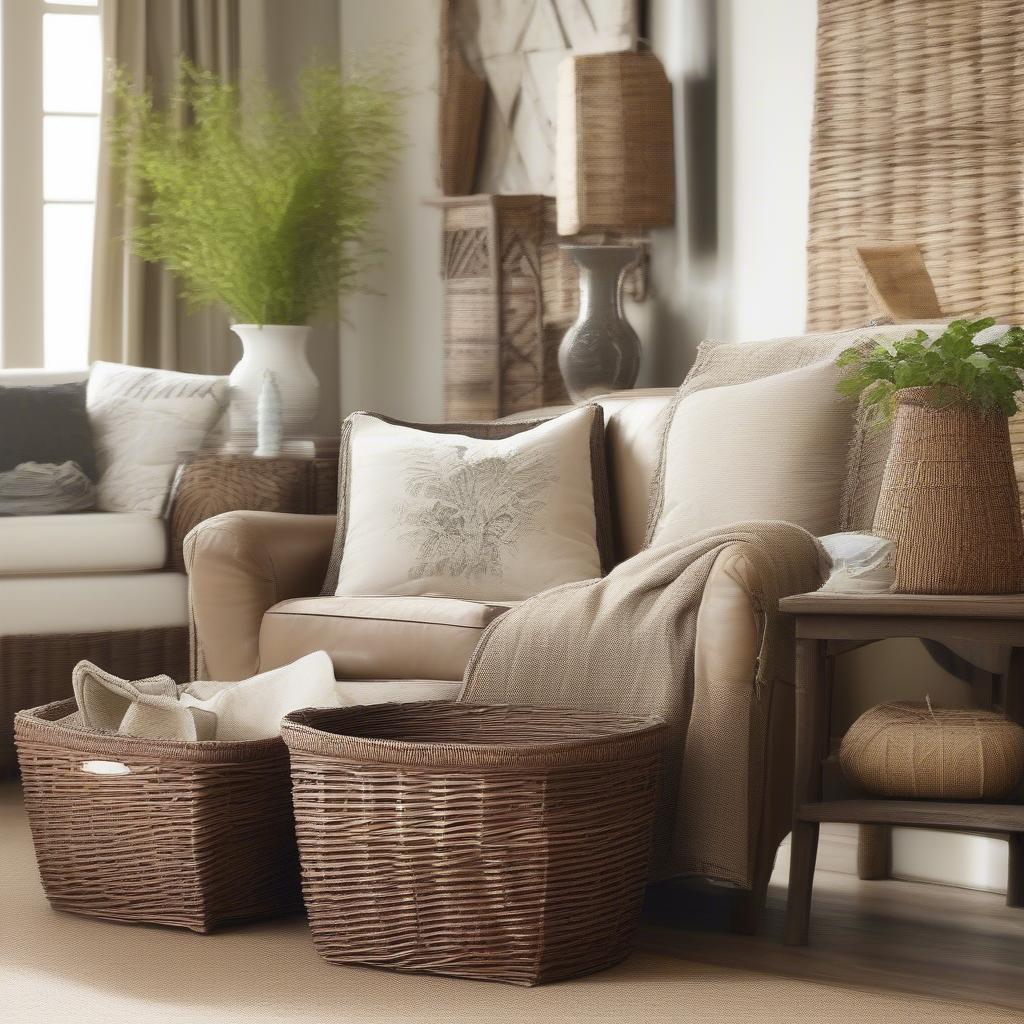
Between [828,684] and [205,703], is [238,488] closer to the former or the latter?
[205,703]

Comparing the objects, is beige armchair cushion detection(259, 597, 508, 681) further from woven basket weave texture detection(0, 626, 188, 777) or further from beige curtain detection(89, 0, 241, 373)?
beige curtain detection(89, 0, 241, 373)

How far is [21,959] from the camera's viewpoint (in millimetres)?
2299

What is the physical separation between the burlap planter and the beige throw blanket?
0.20m

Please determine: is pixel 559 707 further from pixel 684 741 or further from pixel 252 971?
pixel 252 971

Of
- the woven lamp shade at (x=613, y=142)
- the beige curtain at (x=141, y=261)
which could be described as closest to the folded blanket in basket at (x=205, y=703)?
the woven lamp shade at (x=613, y=142)

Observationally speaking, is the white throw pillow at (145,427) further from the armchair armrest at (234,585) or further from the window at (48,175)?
the window at (48,175)

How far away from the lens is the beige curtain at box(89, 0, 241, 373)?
17.1 ft

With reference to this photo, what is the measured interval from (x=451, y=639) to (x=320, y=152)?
89.0 inches

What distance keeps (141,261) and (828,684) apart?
134 inches

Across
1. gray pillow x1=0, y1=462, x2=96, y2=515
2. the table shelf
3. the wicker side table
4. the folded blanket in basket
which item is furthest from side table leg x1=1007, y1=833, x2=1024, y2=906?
gray pillow x1=0, y1=462, x2=96, y2=515

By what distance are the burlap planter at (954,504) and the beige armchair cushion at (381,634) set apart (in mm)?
787

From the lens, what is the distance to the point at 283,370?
14.6ft

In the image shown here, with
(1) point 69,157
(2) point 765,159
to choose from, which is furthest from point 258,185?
(2) point 765,159

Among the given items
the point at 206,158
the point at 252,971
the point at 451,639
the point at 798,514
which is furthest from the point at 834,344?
the point at 206,158
